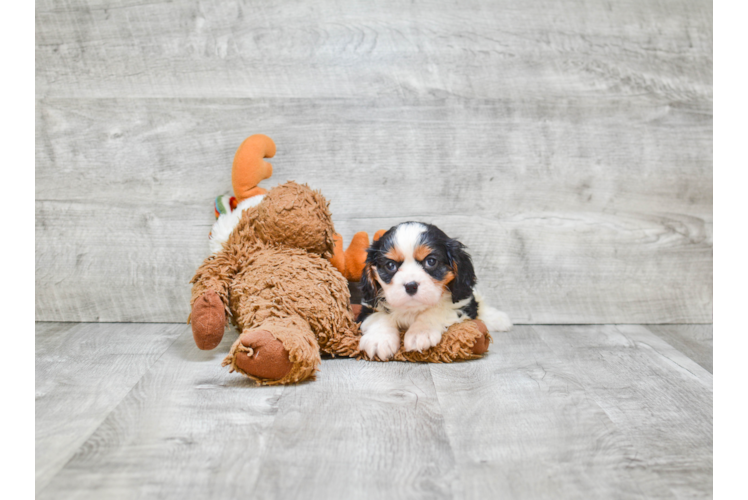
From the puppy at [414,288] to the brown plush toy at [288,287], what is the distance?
0.05 m

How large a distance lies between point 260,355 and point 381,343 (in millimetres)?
363

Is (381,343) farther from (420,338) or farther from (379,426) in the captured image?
(379,426)

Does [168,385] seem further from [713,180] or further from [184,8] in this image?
[713,180]

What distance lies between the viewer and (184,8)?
2059mm

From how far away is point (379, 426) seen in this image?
1268 mm

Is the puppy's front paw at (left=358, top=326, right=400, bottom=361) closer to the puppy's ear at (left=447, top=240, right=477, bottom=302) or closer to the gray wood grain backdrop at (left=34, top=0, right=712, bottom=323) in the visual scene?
the puppy's ear at (left=447, top=240, right=477, bottom=302)

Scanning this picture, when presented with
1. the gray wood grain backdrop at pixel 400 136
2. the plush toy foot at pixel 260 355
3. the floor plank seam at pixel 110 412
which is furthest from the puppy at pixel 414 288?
the floor plank seam at pixel 110 412

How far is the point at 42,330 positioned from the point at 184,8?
1.13 metres

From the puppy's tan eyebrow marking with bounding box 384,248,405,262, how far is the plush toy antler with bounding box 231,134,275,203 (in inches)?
21.2

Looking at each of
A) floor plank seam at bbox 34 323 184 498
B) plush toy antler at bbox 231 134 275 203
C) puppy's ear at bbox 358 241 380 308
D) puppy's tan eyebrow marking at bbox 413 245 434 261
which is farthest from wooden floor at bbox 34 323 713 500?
plush toy antler at bbox 231 134 275 203

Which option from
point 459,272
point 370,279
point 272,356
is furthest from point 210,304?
point 459,272

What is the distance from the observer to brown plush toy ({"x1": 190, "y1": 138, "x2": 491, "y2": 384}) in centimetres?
167

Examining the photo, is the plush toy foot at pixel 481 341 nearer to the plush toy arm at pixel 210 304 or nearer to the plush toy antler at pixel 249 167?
the plush toy arm at pixel 210 304

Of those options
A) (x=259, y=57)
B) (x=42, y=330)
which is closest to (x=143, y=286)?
(x=42, y=330)
